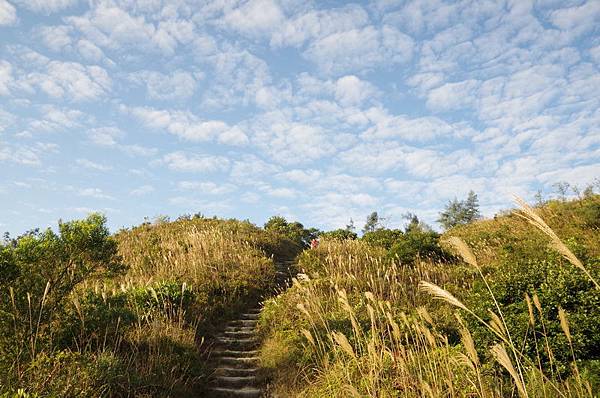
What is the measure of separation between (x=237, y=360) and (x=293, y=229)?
75.2ft

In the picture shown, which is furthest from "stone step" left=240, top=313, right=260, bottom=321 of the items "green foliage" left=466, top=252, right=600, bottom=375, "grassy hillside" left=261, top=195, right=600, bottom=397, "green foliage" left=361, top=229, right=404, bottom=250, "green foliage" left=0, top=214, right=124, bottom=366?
"green foliage" left=361, top=229, right=404, bottom=250

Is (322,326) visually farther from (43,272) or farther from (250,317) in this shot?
(43,272)

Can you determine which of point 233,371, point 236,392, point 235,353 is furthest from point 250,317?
point 236,392

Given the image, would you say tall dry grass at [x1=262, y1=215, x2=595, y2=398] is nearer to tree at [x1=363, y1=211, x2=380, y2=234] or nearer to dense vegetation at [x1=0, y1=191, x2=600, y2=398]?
dense vegetation at [x1=0, y1=191, x2=600, y2=398]

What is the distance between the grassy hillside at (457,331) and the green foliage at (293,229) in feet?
49.0

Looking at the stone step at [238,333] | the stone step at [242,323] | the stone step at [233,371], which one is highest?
the stone step at [242,323]

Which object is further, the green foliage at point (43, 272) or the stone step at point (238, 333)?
the stone step at point (238, 333)

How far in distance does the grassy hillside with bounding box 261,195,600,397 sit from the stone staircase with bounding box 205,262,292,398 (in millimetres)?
433

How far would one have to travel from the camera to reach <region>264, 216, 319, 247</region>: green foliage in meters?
31.0

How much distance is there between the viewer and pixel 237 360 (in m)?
10.1

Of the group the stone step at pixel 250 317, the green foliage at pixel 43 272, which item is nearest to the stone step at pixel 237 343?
the stone step at pixel 250 317

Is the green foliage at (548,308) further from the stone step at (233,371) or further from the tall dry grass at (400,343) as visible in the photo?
the stone step at (233,371)

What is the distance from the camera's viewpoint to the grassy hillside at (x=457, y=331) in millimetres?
4039

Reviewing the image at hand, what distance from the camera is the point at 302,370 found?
8.05 metres
